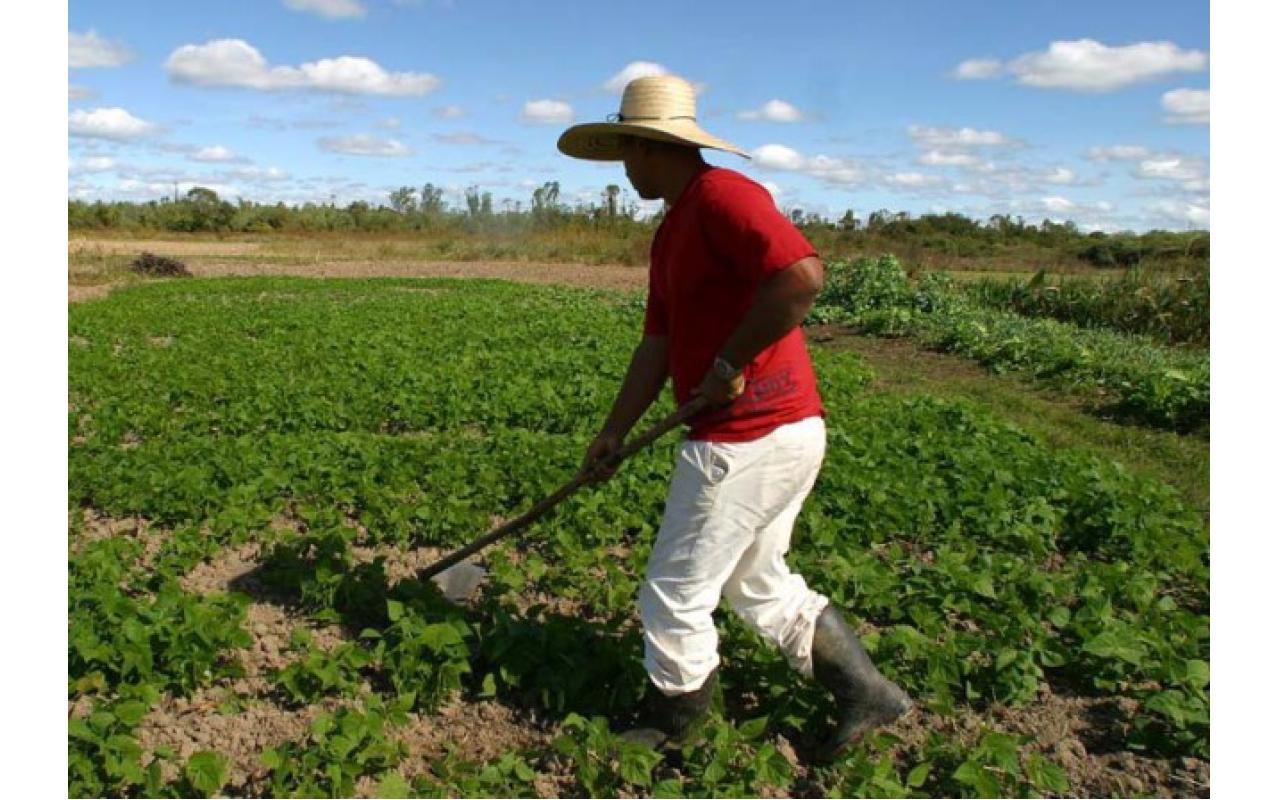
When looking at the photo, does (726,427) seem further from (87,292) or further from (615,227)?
(615,227)

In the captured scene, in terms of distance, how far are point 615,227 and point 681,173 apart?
36.3 meters

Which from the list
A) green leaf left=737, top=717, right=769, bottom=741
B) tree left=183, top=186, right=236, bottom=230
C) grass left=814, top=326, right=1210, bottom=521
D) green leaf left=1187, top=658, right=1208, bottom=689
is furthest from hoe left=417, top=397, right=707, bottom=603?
tree left=183, top=186, right=236, bottom=230

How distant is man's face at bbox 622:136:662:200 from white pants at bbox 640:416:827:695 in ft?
2.68

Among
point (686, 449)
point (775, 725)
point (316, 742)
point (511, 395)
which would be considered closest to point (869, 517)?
point (775, 725)

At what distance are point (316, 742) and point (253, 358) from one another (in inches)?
323

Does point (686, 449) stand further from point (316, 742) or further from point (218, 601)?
point (218, 601)

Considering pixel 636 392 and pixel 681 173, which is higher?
pixel 681 173

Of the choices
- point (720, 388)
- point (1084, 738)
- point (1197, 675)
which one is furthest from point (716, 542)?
point (1197, 675)

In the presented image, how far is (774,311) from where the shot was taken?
9.73 feet

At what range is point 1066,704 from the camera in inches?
154

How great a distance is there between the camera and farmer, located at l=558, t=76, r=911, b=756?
3.02m

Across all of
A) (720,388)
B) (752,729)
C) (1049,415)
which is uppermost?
(720,388)

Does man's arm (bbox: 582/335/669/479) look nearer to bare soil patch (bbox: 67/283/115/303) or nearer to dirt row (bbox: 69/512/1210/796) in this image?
dirt row (bbox: 69/512/1210/796)

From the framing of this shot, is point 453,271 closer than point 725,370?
No
